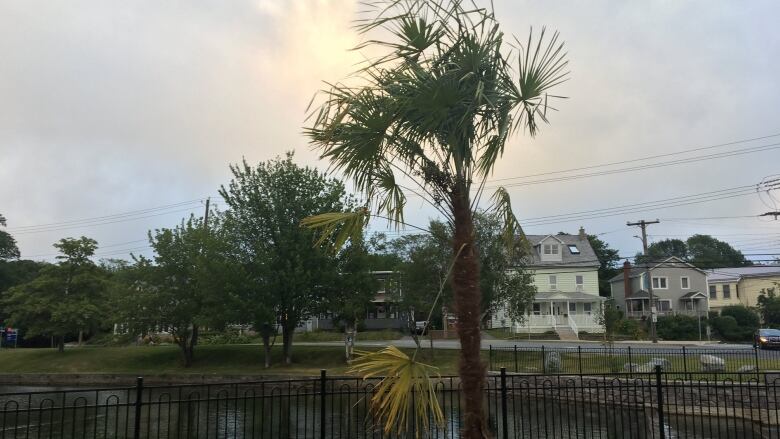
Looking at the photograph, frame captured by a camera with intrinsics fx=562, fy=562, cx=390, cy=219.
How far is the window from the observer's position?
5544 cm

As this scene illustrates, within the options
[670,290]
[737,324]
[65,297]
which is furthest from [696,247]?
[65,297]

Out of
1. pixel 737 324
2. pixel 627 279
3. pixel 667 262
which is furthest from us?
pixel 627 279

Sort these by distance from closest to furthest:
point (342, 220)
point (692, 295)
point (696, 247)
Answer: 1. point (342, 220)
2. point (692, 295)
3. point (696, 247)

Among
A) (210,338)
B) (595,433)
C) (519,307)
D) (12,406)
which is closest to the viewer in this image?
(595,433)

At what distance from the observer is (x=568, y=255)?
51688mm

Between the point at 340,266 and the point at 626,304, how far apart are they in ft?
125

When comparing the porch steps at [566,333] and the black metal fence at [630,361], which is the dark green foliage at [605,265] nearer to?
the porch steps at [566,333]

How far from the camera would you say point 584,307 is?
48.0 m

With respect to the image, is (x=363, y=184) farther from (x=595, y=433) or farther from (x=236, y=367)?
(x=236, y=367)

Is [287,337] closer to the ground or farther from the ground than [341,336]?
farther from the ground

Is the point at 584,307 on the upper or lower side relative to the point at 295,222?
lower

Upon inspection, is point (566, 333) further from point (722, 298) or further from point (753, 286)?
point (753, 286)

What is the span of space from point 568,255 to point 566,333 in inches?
374

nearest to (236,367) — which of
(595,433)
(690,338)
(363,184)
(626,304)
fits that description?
(595,433)
